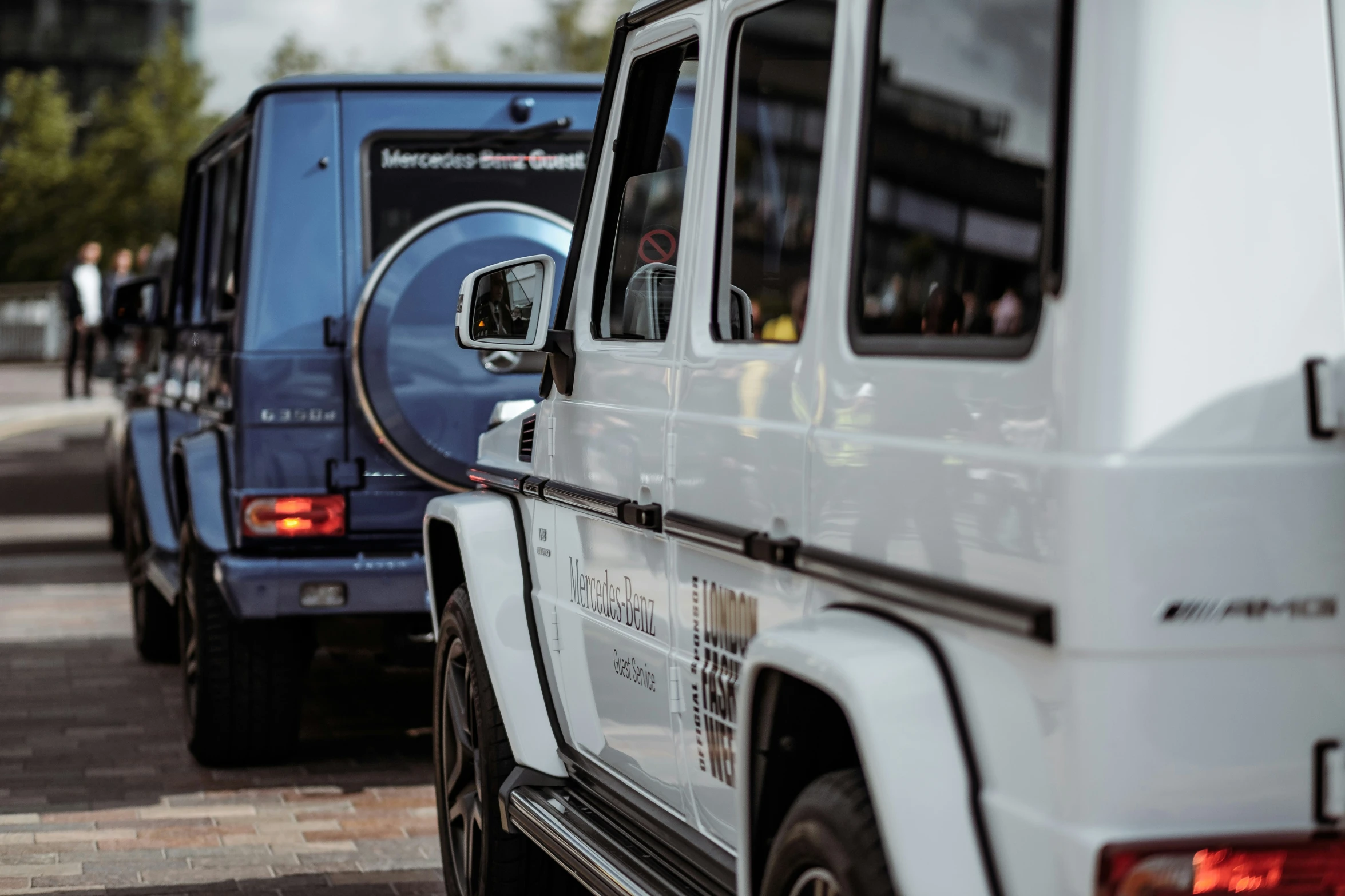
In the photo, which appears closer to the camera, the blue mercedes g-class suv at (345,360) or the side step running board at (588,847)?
the side step running board at (588,847)

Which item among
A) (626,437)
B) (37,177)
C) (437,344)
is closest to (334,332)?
(437,344)

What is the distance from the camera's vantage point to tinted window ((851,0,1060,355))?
2484 millimetres

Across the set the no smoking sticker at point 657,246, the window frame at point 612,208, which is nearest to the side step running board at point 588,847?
the window frame at point 612,208

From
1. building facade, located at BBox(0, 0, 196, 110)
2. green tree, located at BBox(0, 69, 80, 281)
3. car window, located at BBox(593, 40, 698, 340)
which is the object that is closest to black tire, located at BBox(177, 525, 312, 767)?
car window, located at BBox(593, 40, 698, 340)

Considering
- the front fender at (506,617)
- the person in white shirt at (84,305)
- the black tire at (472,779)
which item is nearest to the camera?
the front fender at (506,617)

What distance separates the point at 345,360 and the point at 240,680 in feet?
4.09

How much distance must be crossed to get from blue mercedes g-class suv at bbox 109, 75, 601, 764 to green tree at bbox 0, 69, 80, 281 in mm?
58108

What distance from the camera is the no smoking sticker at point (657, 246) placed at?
12.8 ft

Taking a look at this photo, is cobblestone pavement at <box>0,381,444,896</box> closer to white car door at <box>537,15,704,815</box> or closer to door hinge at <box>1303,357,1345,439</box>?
white car door at <box>537,15,704,815</box>

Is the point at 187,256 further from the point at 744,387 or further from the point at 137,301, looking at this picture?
the point at 744,387

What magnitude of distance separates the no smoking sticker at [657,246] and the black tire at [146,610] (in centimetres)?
537

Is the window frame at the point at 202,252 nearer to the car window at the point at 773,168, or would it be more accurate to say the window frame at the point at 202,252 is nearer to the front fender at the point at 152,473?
the front fender at the point at 152,473

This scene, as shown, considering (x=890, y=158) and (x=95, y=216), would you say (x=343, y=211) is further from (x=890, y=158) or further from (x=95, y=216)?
(x=95, y=216)

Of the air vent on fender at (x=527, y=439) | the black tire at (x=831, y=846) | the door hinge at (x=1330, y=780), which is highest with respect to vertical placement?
the air vent on fender at (x=527, y=439)
